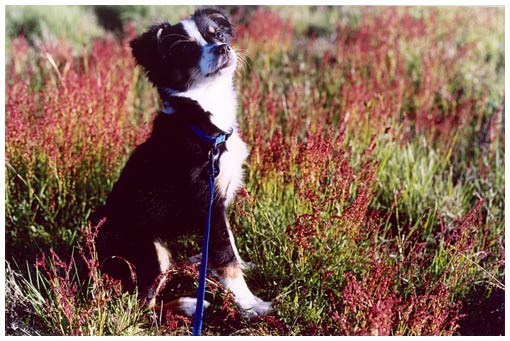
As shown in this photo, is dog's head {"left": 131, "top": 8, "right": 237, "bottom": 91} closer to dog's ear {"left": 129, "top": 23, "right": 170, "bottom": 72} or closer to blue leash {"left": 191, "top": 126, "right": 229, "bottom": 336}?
dog's ear {"left": 129, "top": 23, "right": 170, "bottom": 72}

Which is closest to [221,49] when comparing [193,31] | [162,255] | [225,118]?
[193,31]

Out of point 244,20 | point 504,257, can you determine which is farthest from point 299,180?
point 244,20

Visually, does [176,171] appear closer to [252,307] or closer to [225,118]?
[225,118]

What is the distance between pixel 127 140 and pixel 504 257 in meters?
2.54

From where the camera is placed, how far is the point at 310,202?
3117mm

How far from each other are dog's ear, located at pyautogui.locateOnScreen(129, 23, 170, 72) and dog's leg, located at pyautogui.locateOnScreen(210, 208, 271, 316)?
0.84 meters

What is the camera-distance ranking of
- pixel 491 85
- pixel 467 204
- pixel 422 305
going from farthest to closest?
pixel 491 85 → pixel 467 204 → pixel 422 305

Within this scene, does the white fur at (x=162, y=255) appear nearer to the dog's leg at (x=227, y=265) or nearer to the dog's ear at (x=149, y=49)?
the dog's leg at (x=227, y=265)

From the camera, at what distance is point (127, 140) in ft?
13.0

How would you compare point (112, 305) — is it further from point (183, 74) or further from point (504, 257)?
point (504, 257)

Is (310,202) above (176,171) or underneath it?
underneath

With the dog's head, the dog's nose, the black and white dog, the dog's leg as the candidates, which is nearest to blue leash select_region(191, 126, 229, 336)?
the black and white dog

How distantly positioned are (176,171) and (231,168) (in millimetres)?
308

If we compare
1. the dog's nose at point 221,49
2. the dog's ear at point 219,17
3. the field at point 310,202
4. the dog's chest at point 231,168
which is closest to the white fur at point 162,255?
the field at point 310,202
